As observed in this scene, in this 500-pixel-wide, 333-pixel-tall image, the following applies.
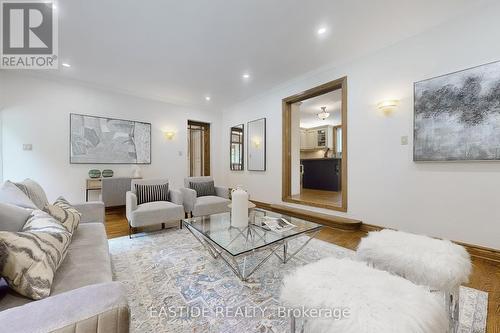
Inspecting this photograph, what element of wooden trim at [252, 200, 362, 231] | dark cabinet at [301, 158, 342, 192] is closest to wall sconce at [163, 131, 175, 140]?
wooden trim at [252, 200, 362, 231]

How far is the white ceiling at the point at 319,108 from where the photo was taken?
5137 millimetres

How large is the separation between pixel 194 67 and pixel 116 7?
144cm

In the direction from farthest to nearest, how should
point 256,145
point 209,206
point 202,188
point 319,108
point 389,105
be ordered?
point 319,108 → point 256,145 → point 202,188 → point 209,206 → point 389,105

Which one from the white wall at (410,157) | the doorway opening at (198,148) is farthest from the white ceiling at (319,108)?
the doorway opening at (198,148)

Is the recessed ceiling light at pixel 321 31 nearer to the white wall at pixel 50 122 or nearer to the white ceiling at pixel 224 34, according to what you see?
the white ceiling at pixel 224 34

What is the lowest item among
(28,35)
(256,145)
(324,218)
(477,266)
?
(477,266)

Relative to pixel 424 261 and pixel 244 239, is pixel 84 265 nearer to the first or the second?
pixel 244 239

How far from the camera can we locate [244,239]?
181 cm

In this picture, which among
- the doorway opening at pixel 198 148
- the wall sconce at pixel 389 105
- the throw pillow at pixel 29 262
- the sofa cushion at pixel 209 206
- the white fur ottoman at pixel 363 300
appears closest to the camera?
→ the white fur ottoman at pixel 363 300

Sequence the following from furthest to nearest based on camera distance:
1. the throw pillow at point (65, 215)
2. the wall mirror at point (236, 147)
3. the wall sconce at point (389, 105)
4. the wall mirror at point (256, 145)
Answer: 1. the wall mirror at point (236, 147)
2. the wall mirror at point (256, 145)
3. the wall sconce at point (389, 105)
4. the throw pillow at point (65, 215)

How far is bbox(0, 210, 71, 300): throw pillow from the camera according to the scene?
845 millimetres

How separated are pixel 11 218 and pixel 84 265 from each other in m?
0.43

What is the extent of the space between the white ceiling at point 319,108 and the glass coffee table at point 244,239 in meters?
3.80

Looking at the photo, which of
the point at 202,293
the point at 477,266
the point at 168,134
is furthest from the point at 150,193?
the point at 477,266
